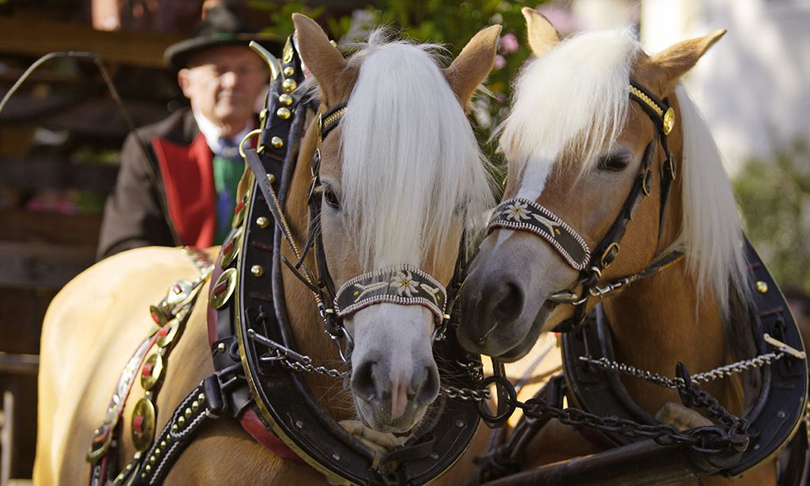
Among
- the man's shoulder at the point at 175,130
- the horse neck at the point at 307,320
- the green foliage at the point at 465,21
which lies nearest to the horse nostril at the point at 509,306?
the horse neck at the point at 307,320

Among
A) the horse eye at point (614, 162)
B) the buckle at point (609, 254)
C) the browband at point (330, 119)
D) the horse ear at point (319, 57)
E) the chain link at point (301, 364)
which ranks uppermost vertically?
the horse ear at point (319, 57)

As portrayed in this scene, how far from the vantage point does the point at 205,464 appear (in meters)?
2.22

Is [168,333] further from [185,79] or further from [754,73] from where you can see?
[754,73]

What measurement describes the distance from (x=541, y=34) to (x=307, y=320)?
1.10 metres

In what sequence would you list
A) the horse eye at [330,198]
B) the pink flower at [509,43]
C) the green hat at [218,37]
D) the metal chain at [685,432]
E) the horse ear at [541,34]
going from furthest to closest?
the green hat at [218,37] → the pink flower at [509,43] → the horse ear at [541,34] → the metal chain at [685,432] → the horse eye at [330,198]

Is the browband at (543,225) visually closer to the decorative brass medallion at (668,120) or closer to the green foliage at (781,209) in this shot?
the decorative brass medallion at (668,120)

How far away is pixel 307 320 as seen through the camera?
2.24 meters

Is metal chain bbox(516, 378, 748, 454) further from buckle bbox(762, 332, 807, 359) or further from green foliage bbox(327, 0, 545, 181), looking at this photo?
green foliage bbox(327, 0, 545, 181)

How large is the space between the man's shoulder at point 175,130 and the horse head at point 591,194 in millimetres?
1916

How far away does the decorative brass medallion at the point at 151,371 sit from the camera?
8.06 feet

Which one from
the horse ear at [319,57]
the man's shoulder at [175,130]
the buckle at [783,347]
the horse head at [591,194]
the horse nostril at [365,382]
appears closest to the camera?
the horse nostril at [365,382]

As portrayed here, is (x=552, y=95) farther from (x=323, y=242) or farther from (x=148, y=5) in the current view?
(x=148, y=5)

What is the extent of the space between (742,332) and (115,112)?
3.20 metres

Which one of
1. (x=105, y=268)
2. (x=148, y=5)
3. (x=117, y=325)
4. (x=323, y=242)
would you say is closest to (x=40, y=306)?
(x=105, y=268)
